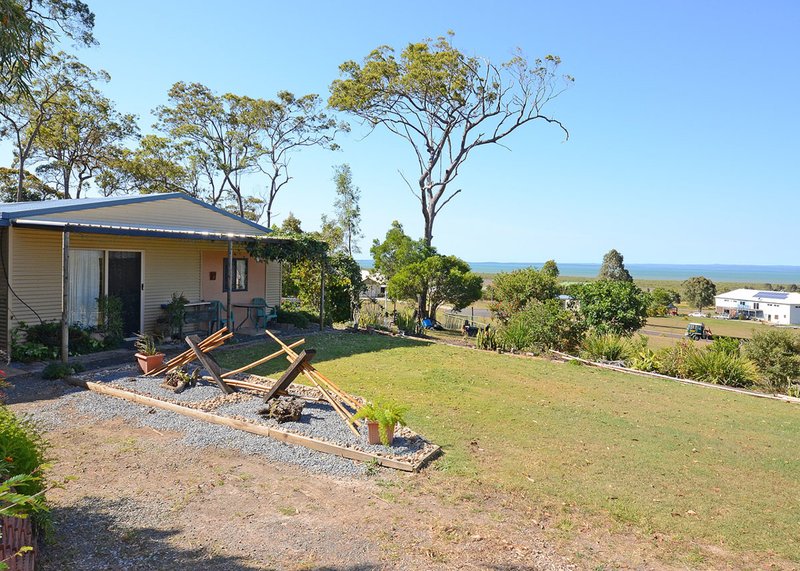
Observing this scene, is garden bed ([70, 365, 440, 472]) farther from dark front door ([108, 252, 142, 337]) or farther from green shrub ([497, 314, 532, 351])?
green shrub ([497, 314, 532, 351])

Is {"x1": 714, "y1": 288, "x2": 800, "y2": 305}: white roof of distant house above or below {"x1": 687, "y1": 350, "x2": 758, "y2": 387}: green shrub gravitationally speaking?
above

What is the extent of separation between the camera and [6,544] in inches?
116

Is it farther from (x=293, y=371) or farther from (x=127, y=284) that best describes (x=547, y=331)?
(x=127, y=284)

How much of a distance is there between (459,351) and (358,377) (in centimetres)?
467

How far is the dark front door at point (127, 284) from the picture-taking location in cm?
1224

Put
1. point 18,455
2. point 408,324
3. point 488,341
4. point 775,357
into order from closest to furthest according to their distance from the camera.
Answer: point 18,455, point 775,357, point 488,341, point 408,324

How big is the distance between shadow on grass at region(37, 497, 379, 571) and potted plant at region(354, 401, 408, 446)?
7.33 feet

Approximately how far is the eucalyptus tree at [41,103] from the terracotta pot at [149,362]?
2271cm

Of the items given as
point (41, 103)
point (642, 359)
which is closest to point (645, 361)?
point (642, 359)

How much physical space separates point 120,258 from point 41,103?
775 inches

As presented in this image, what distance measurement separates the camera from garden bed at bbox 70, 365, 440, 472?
→ 575cm

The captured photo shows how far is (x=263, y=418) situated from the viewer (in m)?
6.74

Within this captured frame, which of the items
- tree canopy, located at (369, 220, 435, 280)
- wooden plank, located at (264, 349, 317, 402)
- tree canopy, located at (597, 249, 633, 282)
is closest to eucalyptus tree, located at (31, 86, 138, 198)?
tree canopy, located at (369, 220, 435, 280)

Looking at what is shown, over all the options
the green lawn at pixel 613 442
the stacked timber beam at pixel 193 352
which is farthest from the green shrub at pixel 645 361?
the stacked timber beam at pixel 193 352
